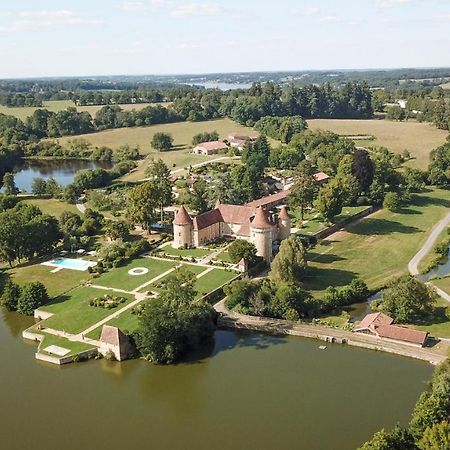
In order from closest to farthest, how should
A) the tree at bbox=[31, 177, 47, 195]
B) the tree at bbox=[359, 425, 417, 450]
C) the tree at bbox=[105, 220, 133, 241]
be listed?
the tree at bbox=[359, 425, 417, 450], the tree at bbox=[105, 220, 133, 241], the tree at bbox=[31, 177, 47, 195]

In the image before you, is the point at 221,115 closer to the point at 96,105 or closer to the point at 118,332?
the point at 96,105

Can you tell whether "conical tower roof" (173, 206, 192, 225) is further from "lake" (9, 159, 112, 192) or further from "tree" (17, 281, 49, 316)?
"lake" (9, 159, 112, 192)

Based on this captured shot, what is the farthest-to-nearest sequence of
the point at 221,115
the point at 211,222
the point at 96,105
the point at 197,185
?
the point at 96,105 → the point at 221,115 → the point at 197,185 → the point at 211,222

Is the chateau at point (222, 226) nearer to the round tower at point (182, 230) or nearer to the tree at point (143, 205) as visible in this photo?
the round tower at point (182, 230)

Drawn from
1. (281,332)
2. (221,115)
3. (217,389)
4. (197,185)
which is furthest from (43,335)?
(221,115)

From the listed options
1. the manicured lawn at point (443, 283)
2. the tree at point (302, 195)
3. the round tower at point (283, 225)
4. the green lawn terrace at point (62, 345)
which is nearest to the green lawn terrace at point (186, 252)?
the round tower at point (283, 225)

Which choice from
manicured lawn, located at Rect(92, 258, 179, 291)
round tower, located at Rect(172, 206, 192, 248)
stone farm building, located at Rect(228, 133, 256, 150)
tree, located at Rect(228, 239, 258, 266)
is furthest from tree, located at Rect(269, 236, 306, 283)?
stone farm building, located at Rect(228, 133, 256, 150)

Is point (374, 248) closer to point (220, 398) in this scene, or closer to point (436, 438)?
point (220, 398)
